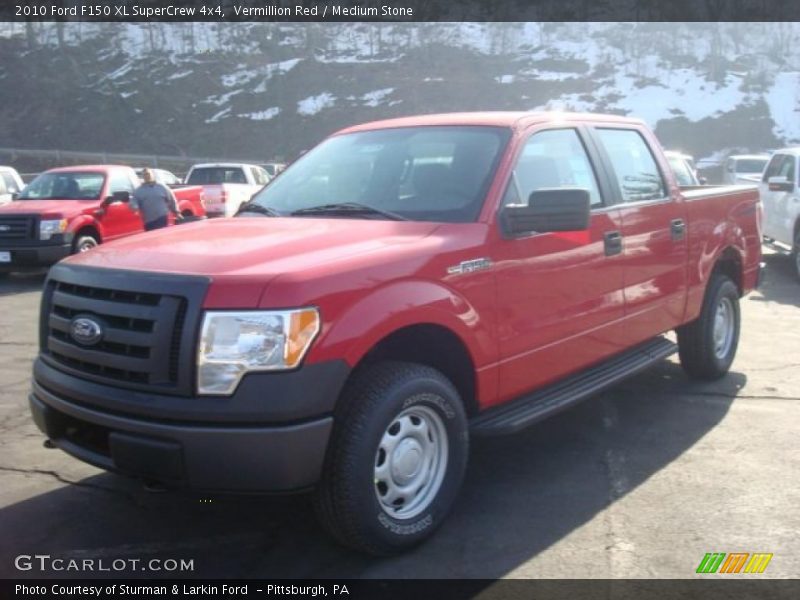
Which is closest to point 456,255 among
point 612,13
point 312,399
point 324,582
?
point 312,399

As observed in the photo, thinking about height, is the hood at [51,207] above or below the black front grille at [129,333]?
above

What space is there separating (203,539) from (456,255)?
1.76m

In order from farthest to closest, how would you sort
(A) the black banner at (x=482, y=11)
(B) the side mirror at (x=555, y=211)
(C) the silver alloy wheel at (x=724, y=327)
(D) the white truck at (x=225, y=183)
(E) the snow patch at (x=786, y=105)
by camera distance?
(A) the black banner at (x=482, y=11)
(E) the snow patch at (x=786, y=105)
(D) the white truck at (x=225, y=183)
(C) the silver alloy wheel at (x=724, y=327)
(B) the side mirror at (x=555, y=211)

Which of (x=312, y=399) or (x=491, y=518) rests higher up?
(x=312, y=399)

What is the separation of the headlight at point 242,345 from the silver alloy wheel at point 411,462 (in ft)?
1.99

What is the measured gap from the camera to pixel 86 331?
3.24 m

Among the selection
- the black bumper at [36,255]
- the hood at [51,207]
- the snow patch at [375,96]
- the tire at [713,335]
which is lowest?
the tire at [713,335]

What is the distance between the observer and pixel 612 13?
193 feet

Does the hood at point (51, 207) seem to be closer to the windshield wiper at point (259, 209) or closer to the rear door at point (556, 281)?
the windshield wiper at point (259, 209)

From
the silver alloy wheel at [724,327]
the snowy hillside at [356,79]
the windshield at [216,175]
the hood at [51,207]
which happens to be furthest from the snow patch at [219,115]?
the silver alloy wheel at [724,327]

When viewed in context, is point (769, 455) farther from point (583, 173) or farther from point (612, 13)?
point (612, 13)

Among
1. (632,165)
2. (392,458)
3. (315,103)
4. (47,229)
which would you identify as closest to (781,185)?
(632,165)

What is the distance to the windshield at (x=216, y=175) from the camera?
18.9 metres

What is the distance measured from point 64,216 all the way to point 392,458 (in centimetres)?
1001
